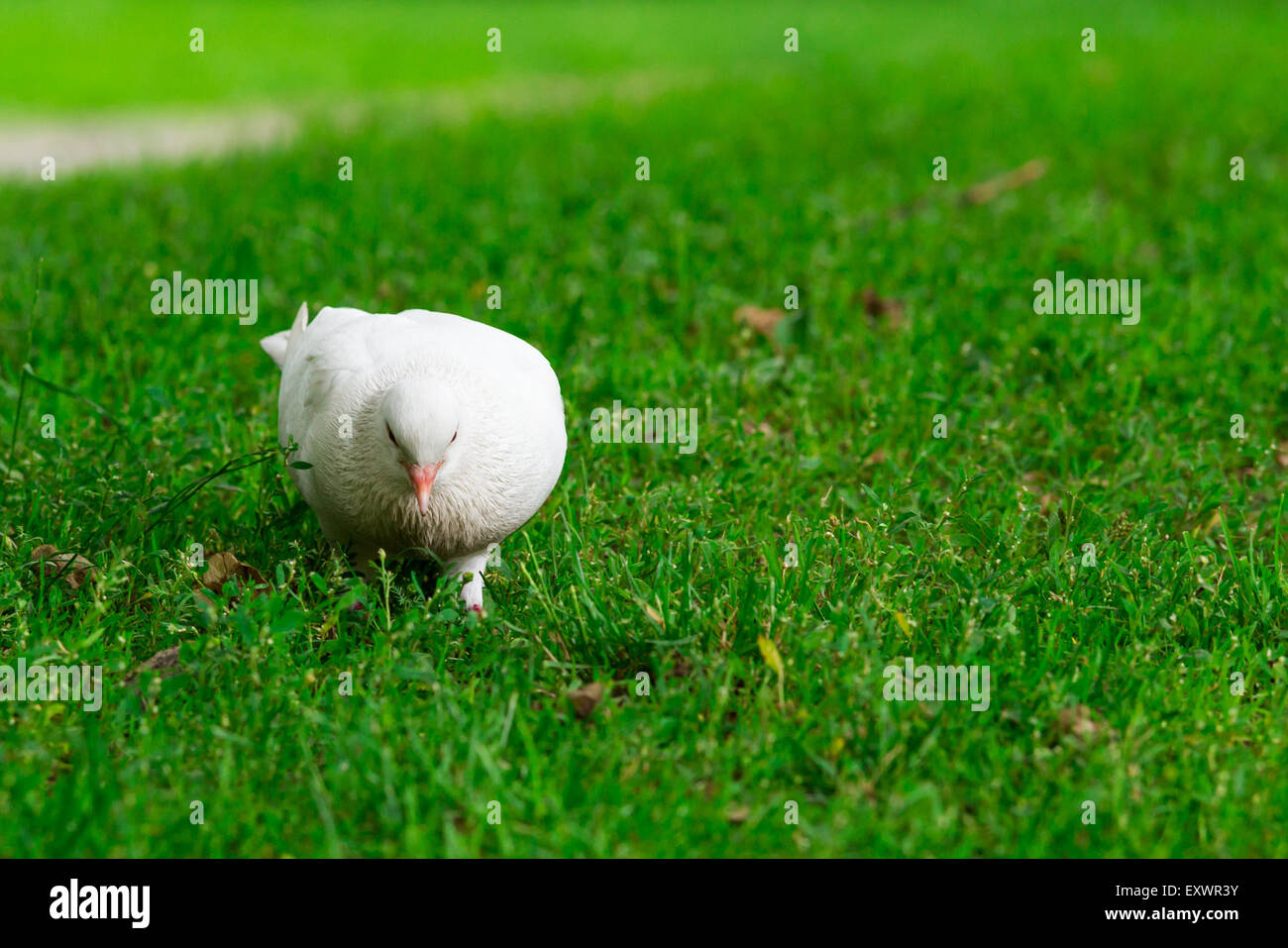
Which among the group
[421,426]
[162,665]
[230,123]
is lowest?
[162,665]

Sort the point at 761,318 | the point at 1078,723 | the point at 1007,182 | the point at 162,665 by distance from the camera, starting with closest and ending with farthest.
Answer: the point at 1078,723, the point at 162,665, the point at 761,318, the point at 1007,182

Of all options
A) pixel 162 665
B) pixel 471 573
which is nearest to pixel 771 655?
pixel 471 573

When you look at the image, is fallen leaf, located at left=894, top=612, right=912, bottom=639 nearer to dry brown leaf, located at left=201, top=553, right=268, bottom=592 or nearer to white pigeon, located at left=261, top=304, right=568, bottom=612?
white pigeon, located at left=261, top=304, right=568, bottom=612

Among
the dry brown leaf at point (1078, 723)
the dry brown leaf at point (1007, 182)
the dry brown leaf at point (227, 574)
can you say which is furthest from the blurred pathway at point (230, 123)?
the dry brown leaf at point (1078, 723)

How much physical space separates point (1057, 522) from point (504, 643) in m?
1.60

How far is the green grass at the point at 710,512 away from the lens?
2.62 metres

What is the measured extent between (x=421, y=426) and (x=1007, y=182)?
16.6ft

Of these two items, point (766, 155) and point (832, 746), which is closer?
point (832, 746)

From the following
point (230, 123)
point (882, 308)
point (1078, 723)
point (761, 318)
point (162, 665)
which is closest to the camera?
point (1078, 723)

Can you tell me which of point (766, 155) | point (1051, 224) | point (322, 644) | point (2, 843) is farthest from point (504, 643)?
point (766, 155)

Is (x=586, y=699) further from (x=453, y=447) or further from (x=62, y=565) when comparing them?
(x=62, y=565)

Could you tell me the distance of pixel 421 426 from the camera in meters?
2.94

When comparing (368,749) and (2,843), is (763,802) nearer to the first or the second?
(368,749)
